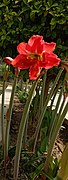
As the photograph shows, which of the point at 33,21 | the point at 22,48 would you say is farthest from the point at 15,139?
the point at 22,48

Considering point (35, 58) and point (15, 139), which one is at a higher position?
point (35, 58)

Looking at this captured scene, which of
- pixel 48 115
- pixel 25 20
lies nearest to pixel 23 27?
pixel 25 20

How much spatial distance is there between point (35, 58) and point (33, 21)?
1228 mm

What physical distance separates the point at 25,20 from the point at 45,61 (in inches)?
48.9

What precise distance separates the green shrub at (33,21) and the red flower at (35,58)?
0.99 meters

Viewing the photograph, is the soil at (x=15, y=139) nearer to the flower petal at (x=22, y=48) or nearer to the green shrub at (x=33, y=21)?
the green shrub at (x=33, y=21)

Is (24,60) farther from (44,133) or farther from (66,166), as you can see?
(44,133)

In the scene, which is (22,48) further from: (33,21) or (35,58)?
(33,21)

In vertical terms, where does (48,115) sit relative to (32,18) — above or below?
below

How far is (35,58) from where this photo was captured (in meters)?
1.22

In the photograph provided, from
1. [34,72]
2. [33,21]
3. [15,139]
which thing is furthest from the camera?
[15,139]

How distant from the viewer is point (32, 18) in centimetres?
232

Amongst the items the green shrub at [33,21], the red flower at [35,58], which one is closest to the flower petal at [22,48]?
the red flower at [35,58]

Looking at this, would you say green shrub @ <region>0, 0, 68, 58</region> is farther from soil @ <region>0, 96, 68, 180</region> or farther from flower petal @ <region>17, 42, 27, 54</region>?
flower petal @ <region>17, 42, 27, 54</region>
